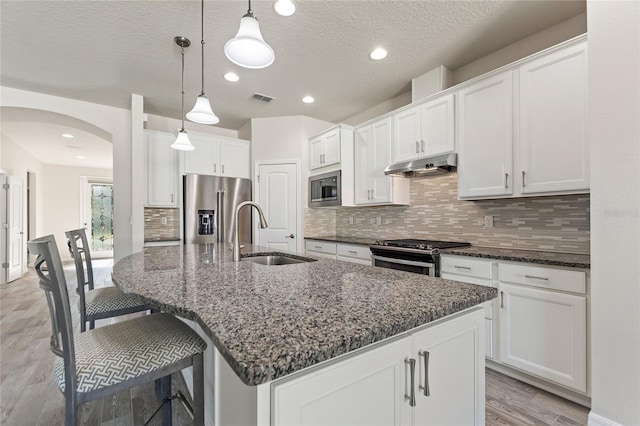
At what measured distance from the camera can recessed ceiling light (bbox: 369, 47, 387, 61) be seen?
8.63 feet

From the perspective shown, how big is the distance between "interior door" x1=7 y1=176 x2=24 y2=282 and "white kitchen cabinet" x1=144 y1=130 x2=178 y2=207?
3481 mm

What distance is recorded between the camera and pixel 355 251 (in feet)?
11.1

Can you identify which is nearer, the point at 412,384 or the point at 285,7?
the point at 412,384

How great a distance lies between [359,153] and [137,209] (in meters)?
2.83

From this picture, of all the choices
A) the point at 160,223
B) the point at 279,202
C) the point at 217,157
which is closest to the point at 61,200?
the point at 160,223

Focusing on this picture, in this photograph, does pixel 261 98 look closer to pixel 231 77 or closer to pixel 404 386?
pixel 231 77

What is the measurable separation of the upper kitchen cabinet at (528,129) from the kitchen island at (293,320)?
58.1 inches

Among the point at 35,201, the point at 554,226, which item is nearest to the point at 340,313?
the point at 554,226

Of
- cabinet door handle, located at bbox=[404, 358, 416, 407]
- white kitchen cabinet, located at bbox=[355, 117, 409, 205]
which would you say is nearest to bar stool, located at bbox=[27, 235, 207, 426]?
cabinet door handle, located at bbox=[404, 358, 416, 407]

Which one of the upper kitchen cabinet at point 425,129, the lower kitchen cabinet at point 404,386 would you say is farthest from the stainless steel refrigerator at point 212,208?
the lower kitchen cabinet at point 404,386

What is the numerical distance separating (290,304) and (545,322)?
187cm

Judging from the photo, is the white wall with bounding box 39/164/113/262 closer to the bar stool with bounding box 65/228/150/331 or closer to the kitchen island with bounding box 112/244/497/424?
the bar stool with bounding box 65/228/150/331

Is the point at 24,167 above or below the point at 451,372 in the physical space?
above

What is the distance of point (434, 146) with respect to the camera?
110 inches
